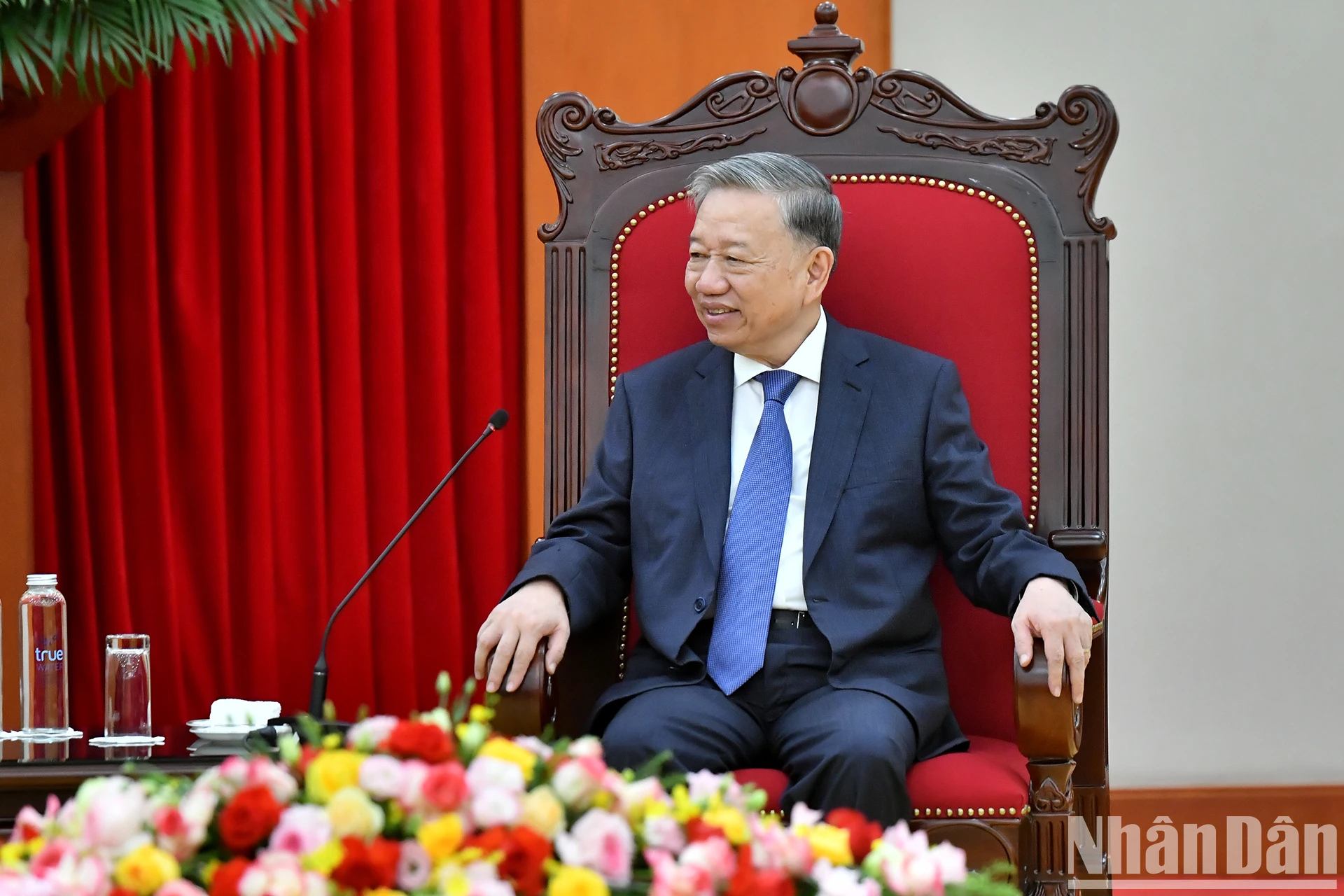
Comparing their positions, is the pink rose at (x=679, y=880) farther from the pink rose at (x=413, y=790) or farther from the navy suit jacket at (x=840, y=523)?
the navy suit jacket at (x=840, y=523)

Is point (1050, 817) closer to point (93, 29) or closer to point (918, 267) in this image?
point (918, 267)

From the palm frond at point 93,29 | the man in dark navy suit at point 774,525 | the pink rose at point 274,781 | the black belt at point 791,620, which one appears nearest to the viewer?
the pink rose at point 274,781

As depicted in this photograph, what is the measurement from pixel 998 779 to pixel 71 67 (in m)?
1.96

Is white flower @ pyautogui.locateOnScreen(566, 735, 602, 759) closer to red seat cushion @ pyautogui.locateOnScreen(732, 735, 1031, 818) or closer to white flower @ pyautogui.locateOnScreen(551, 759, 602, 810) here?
white flower @ pyautogui.locateOnScreen(551, 759, 602, 810)

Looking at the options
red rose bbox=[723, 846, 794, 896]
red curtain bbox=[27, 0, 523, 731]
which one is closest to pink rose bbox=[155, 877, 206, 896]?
red rose bbox=[723, 846, 794, 896]

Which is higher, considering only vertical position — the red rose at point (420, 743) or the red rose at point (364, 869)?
the red rose at point (420, 743)

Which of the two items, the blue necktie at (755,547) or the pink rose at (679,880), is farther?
the blue necktie at (755,547)

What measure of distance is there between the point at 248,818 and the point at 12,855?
18 centimetres

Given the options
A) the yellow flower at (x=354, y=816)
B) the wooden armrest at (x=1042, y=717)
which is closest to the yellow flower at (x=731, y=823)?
the yellow flower at (x=354, y=816)

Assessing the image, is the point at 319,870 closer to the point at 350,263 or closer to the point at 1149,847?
the point at 350,263

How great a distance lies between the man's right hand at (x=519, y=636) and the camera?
6.32 ft

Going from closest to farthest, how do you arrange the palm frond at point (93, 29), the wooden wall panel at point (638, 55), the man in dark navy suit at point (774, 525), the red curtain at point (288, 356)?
1. the man in dark navy suit at point (774, 525)
2. the palm frond at point (93, 29)
3. the red curtain at point (288, 356)
4. the wooden wall panel at point (638, 55)

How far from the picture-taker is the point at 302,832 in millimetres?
902

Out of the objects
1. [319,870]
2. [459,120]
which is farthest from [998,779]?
[459,120]
